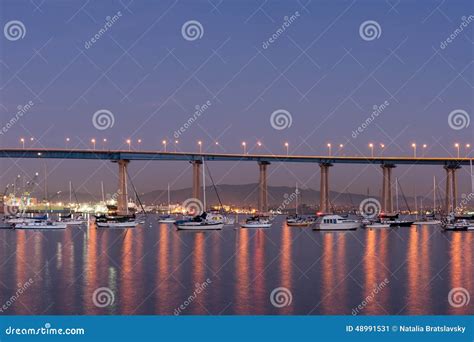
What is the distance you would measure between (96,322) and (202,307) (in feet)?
38.3

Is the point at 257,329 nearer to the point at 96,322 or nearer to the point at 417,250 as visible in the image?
the point at 96,322

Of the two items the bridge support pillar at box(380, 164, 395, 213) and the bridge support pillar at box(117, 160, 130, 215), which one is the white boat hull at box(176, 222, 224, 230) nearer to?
the bridge support pillar at box(117, 160, 130, 215)

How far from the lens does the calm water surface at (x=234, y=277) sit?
2709 cm

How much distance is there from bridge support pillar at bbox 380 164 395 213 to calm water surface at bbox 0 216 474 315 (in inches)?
2671

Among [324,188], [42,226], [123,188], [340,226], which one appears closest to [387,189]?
[324,188]

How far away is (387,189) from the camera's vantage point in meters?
131

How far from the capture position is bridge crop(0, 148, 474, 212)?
12076 centimetres

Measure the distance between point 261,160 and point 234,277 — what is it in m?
98.6

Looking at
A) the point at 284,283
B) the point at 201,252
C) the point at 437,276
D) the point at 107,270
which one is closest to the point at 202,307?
the point at 284,283

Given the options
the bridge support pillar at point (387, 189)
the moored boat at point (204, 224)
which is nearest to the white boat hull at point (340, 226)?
the moored boat at point (204, 224)

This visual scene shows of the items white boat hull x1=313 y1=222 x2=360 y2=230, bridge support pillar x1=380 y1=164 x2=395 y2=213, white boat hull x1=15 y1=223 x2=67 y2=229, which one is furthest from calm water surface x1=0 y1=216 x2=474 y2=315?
bridge support pillar x1=380 y1=164 x2=395 y2=213

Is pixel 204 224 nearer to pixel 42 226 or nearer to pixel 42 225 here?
pixel 42 226

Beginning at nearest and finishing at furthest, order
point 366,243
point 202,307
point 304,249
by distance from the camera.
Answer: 1. point 202,307
2. point 304,249
3. point 366,243

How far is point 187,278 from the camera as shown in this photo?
1436 inches
